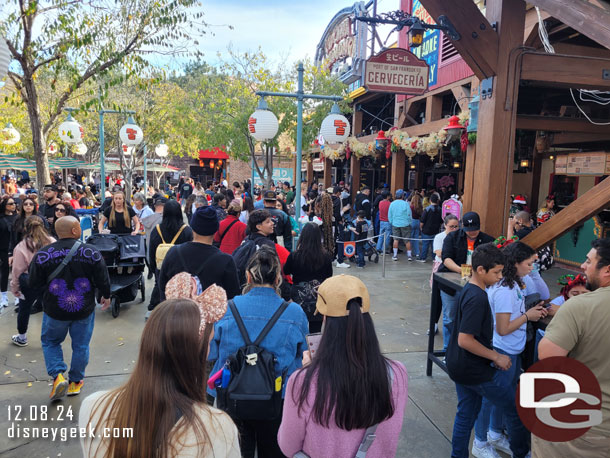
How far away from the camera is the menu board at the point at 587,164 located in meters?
9.62

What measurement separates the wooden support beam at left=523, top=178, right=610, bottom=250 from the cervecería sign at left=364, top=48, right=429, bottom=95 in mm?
3942

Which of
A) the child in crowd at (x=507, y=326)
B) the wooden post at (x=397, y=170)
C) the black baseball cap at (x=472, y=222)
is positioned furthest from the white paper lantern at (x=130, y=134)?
the wooden post at (x=397, y=170)

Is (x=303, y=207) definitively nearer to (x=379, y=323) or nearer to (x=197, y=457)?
(x=379, y=323)

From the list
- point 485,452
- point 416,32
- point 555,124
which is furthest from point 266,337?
point 555,124

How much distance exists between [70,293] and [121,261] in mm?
2878

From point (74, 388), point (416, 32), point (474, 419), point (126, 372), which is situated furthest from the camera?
point (416, 32)

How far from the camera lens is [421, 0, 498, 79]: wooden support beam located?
16.3 ft

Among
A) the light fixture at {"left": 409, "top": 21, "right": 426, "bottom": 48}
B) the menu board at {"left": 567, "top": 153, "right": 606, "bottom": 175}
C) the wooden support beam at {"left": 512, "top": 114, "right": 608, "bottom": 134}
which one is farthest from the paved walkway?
the menu board at {"left": 567, "top": 153, "right": 606, "bottom": 175}

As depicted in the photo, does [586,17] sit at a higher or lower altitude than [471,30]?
lower

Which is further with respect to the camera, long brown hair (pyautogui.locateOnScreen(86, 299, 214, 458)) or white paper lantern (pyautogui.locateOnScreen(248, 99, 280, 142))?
white paper lantern (pyautogui.locateOnScreen(248, 99, 280, 142))

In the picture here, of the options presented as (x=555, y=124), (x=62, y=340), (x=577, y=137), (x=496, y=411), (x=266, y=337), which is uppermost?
(x=555, y=124)

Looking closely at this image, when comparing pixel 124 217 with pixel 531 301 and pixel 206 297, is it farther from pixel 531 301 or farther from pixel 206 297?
pixel 531 301

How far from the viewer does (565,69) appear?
209 inches

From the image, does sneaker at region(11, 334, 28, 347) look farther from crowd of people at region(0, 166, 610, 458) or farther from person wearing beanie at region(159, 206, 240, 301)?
person wearing beanie at region(159, 206, 240, 301)
